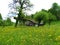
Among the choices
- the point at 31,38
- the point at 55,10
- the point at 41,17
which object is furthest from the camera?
the point at 55,10

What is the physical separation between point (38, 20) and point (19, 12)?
128ft

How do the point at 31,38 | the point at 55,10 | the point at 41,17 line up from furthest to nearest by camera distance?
the point at 55,10, the point at 41,17, the point at 31,38

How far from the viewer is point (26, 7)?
184 ft

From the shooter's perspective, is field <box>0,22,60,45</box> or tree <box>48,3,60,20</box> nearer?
field <box>0,22,60,45</box>

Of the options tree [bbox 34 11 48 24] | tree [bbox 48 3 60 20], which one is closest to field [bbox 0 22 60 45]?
tree [bbox 34 11 48 24]

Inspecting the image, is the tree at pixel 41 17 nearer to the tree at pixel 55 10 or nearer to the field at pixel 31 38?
the tree at pixel 55 10

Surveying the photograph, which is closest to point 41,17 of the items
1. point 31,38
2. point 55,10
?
point 55,10

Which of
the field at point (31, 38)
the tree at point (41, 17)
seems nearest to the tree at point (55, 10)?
the tree at point (41, 17)

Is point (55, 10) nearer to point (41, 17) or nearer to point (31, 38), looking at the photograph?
point (41, 17)

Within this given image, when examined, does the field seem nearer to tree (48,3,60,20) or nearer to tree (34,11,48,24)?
tree (34,11,48,24)

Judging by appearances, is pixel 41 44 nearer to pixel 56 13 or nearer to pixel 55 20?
pixel 55 20

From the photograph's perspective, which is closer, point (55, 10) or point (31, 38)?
point (31, 38)

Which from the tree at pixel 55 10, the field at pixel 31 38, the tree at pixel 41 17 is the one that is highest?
the tree at pixel 55 10

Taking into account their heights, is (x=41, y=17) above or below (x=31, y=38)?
above
